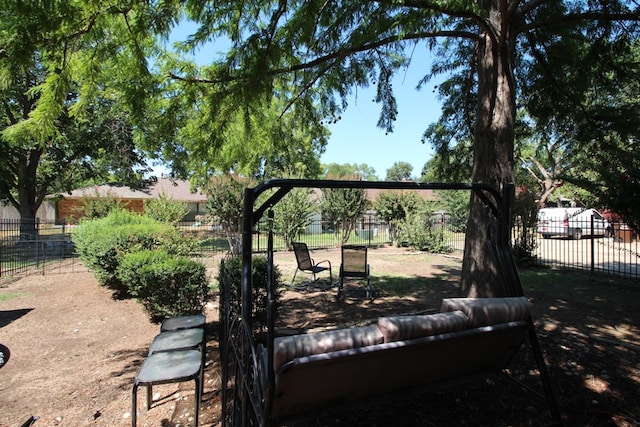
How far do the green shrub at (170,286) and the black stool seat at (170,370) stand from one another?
2240 mm

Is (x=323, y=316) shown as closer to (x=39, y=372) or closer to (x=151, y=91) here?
(x=39, y=372)

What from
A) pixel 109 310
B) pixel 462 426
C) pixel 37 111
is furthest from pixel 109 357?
pixel 462 426

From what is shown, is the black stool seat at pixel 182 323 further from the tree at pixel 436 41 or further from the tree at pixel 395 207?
the tree at pixel 395 207

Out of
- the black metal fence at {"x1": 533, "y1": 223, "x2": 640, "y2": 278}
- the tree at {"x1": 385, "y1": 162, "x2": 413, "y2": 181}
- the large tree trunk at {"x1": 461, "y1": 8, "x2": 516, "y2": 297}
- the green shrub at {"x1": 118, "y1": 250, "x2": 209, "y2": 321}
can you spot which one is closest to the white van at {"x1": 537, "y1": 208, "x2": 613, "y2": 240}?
the black metal fence at {"x1": 533, "y1": 223, "x2": 640, "y2": 278}

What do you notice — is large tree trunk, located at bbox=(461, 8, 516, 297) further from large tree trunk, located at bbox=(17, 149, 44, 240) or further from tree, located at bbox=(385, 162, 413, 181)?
tree, located at bbox=(385, 162, 413, 181)

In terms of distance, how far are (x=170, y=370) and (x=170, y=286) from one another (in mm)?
2740

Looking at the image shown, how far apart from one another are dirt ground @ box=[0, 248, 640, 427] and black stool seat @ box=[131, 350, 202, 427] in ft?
→ 1.70

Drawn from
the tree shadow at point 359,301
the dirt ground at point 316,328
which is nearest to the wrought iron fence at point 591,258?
the dirt ground at point 316,328

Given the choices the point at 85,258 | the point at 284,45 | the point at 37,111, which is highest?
the point at 284,45

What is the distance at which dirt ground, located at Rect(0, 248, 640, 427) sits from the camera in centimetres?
293

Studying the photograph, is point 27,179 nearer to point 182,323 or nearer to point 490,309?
point 182,323

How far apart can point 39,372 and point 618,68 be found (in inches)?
323

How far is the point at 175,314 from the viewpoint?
535cm

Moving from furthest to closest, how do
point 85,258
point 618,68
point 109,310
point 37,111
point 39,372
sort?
point 85,258
point 109,310
point 618,68
point 39,372
point 37,111
